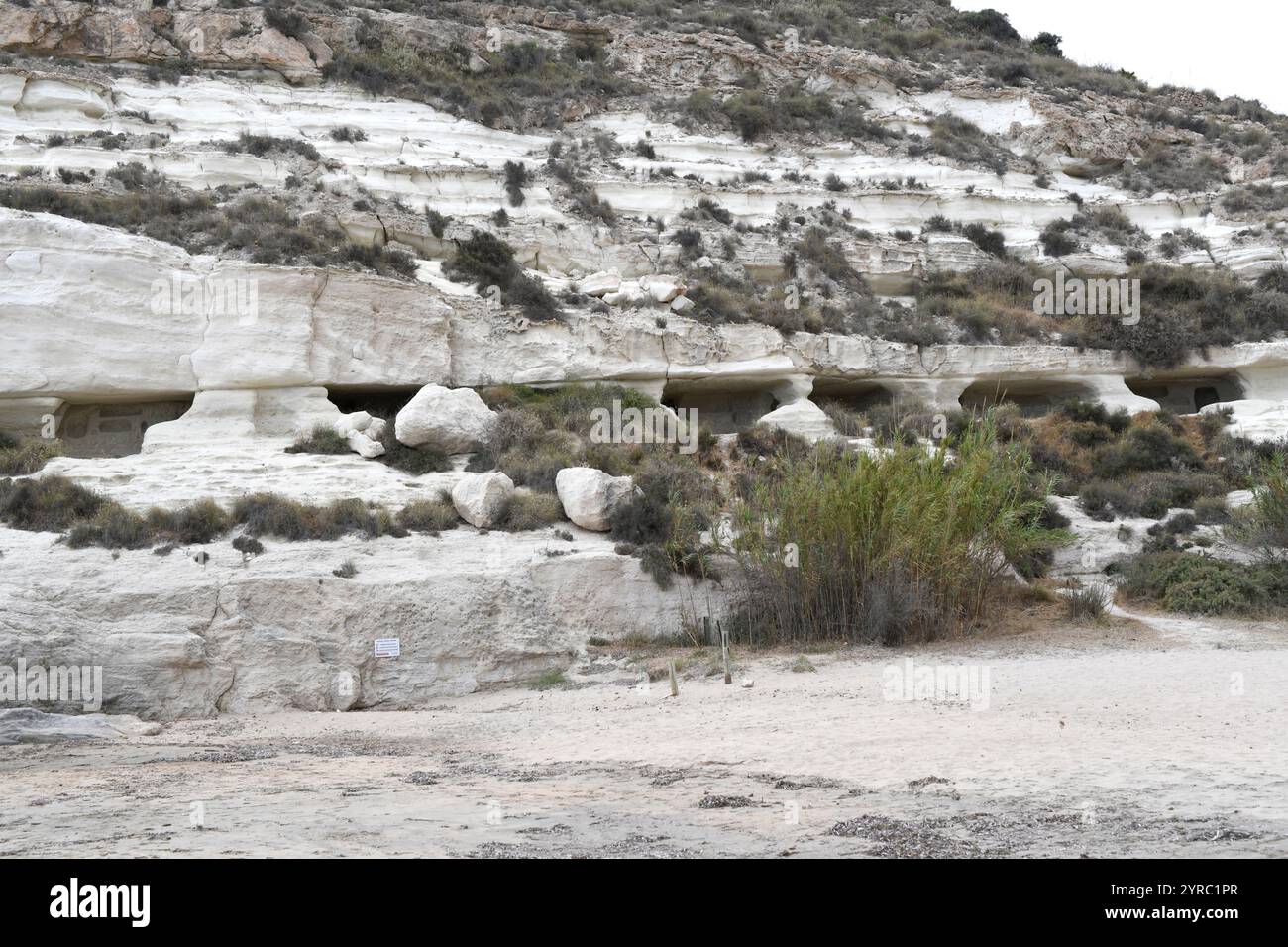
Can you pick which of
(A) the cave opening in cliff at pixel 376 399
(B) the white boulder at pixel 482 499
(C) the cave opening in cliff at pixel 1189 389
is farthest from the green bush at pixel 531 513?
(C) the cave opening in cliff at pixel 1189 389

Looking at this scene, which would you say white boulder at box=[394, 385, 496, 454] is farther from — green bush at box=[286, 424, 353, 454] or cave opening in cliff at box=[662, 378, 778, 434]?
cave opening in cliff at box=[662, 378, 778, 434]

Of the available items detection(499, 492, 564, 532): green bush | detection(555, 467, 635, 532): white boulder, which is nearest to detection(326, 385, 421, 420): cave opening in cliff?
detection(499, 492, 564, 532): green bush

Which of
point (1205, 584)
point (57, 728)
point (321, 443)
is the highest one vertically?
point (321, 443)

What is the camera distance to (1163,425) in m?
24.3

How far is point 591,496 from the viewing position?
16.6 m

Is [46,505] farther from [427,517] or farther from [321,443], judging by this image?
[427,517]

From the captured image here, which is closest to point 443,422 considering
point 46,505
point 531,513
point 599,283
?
point 531,513

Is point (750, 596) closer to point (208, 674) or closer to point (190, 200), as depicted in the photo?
point (208, 674)

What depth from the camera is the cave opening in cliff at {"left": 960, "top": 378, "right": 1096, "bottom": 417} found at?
26.4 meters

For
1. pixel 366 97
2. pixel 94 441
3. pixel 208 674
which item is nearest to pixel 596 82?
pixel 366 97

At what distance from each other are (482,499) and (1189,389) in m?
22.0

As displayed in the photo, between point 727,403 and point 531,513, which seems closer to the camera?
point 531,513

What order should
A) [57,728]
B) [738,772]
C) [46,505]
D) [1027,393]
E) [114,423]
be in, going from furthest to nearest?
1. [1027,393]
2. [114,423]
3. [46,505]
4. [57,728]
5. [738,772]

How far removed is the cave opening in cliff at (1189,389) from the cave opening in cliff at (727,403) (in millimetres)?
10556
